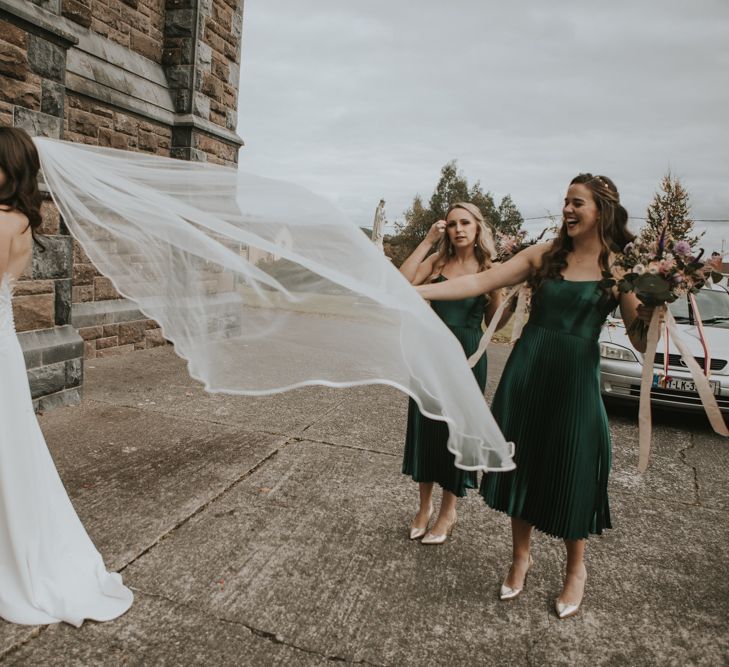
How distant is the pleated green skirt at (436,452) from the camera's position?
3402mm

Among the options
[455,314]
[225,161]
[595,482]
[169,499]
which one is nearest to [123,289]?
[169,499]

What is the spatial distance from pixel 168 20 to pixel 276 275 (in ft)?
24.9

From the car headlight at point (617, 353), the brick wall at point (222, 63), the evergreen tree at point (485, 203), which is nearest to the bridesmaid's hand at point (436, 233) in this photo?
the car headlight at point (617, 353)

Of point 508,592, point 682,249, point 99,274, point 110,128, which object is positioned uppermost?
point 110,128

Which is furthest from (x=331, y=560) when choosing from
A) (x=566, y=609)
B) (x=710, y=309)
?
(x=710, y=309)

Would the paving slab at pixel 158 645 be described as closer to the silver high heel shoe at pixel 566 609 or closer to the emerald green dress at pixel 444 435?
the silver high heel shoe at pixel 566 609

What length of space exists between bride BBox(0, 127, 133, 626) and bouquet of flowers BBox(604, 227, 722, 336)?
2.64 metres

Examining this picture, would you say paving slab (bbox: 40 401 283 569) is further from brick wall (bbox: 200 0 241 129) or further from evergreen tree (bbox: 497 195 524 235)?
evergreen tree (bbox: 497 195 524 235)

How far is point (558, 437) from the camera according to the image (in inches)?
112

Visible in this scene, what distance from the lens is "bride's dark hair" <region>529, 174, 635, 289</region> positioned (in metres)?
2.80

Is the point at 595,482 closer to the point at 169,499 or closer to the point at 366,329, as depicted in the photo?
the point at 366,329

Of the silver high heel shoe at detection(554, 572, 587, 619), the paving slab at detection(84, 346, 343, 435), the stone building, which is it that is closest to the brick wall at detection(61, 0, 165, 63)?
the stone building

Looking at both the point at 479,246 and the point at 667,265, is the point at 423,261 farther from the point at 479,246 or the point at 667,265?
the point at 667,265

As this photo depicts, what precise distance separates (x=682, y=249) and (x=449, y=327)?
1.37 metres
